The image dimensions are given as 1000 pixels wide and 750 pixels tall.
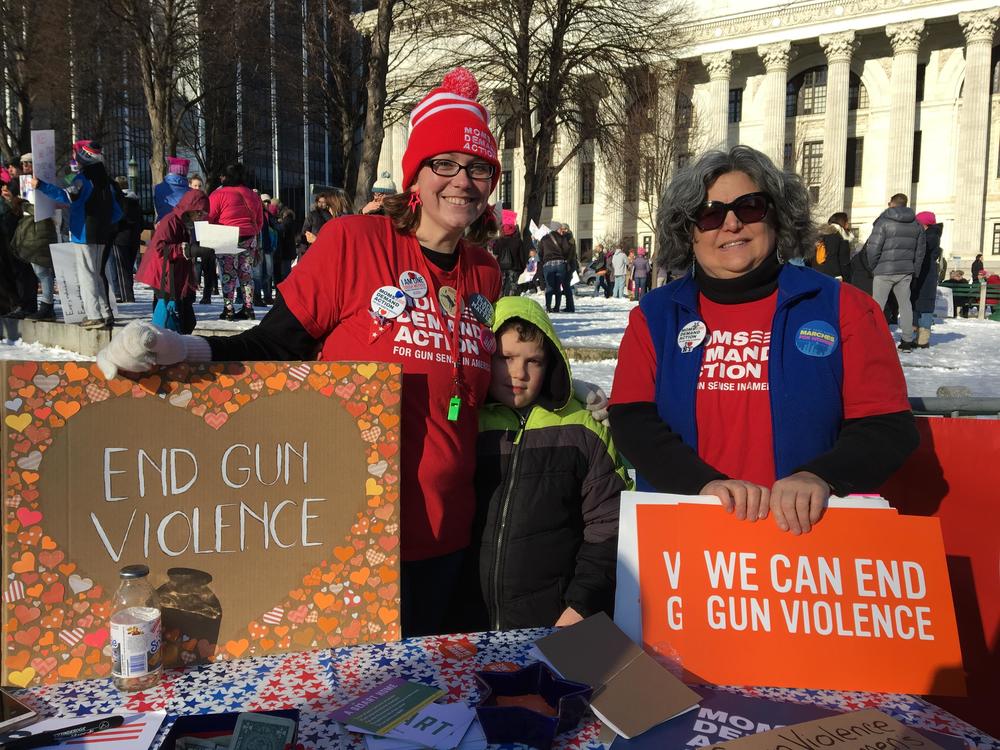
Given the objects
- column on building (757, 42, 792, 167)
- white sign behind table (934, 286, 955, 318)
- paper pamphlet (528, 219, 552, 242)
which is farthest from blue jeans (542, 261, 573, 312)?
column on building (757, 42, 792, 167)

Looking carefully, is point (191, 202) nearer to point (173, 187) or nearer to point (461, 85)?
point (173, 187)

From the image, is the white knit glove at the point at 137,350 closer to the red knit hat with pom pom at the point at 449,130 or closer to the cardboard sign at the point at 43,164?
the red knit hat with pom pom at the point at 449,130

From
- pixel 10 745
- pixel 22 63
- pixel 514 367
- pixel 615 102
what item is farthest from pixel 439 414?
pixel 22 63

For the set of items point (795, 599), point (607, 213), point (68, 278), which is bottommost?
point (795, 599)

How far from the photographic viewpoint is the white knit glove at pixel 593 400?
7.48 ft

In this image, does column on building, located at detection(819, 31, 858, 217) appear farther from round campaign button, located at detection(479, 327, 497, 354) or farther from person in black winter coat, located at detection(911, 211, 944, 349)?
round campaign button, located at detection(479, 327, 497, 354)

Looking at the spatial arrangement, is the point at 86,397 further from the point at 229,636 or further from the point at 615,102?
the point at 615,102

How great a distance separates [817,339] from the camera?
190cm

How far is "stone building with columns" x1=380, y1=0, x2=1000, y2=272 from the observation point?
40.8m

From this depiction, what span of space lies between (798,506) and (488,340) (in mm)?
966

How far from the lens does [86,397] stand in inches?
55.9

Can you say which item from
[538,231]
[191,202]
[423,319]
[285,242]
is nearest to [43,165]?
[191,202]

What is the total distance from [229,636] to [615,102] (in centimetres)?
1833

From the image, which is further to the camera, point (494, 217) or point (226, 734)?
point (494, 217)
